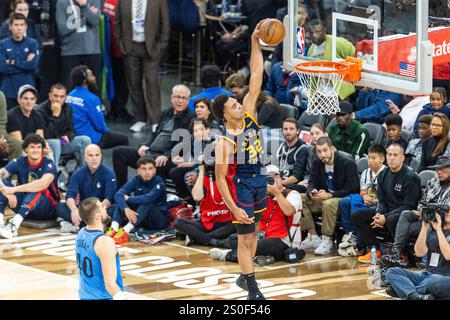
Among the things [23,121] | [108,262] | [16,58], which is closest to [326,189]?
[23,121]

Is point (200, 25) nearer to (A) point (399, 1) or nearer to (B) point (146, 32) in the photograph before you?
(B) point (146, 32)

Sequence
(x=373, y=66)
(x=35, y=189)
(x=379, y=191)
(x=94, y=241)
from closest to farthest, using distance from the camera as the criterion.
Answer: (x=94, y=241), (x=373, y=66), (x=379, y=191), (x=35, y=189)

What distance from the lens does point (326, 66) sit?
12.3 metres

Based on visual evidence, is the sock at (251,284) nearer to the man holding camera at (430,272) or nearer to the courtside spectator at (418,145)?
the man holding camera at (430,272)

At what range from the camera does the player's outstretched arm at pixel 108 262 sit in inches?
370

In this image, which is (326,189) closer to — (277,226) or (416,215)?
(277,226)

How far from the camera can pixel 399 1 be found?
11758mm

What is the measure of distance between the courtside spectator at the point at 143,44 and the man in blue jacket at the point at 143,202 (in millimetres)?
3807

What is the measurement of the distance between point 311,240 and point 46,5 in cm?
738

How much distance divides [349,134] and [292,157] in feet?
2.50

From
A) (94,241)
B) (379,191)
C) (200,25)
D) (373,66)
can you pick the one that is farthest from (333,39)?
(200,25)

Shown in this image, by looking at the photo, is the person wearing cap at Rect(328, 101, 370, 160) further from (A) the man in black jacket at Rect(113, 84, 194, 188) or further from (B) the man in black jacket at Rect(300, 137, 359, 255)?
(A) the man in black jacket at Rect(113, 84, 194, 188)

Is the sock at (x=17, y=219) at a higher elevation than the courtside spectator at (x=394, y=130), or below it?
below

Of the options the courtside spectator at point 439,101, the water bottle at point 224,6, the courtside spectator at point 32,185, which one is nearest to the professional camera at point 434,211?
the courtside spectator at point 439,101
